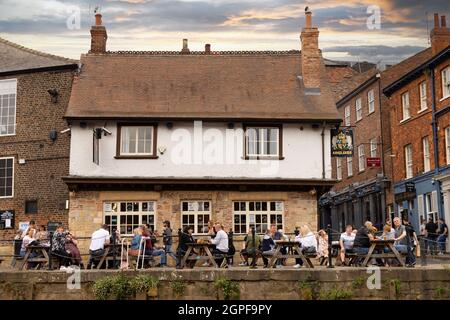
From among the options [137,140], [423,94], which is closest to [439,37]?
[423,94]

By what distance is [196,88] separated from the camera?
29188 mm

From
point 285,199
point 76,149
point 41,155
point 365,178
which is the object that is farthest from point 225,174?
point 365,178

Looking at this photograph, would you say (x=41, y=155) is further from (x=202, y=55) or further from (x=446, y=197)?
(x=446, y=197)

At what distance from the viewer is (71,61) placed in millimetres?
30984

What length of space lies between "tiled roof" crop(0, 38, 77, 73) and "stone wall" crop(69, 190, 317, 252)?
6795mm

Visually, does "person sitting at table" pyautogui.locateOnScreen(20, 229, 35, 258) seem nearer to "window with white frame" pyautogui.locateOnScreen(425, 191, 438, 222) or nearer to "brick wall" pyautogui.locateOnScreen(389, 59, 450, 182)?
"brick wall" pyautogui.locateOnScreen(389, 59, 450, 182)

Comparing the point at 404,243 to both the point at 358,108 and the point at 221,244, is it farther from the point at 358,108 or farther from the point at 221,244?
the point at 358,108

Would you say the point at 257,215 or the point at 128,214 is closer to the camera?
the point at 128,214

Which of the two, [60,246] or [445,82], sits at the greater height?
[445,82]

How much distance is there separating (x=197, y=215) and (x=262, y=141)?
3649 millimetres

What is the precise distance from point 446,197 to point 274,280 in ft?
61.7

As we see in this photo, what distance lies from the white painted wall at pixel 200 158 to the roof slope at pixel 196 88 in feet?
2.08

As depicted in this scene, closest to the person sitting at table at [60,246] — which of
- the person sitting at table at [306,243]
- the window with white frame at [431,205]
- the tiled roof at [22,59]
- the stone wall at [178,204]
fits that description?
the person sitting at table at [306,243]

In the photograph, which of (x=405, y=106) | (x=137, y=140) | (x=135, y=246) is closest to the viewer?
(x=135, y=246)
